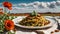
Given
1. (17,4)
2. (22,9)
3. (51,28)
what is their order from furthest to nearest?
(17,4) < (22,9) < (51,28)

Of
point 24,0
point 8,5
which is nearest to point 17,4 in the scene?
point 24,0

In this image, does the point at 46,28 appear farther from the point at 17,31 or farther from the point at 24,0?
the point at 24,0

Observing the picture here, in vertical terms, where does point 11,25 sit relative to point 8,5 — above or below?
below

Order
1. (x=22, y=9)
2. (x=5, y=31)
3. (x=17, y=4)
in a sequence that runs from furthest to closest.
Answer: (x=17, y=4), (x=22, y=9), (x=5, y=31)

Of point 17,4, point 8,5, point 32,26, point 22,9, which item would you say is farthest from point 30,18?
point 17,4

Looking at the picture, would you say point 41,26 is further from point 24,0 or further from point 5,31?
point 24,0

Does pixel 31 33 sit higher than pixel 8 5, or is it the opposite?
pixel 8 5

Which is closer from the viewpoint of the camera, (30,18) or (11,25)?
(11,25)

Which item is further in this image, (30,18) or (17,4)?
(17,4)

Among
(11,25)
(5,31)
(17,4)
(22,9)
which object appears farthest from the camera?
(17,4)
